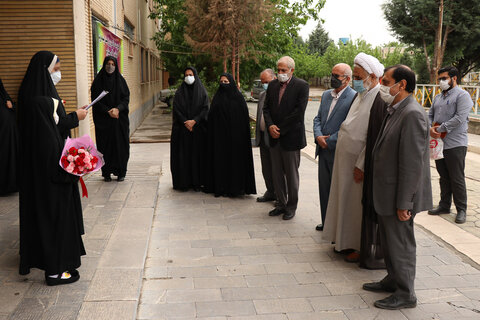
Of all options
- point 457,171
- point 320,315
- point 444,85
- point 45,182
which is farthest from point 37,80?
point 457,171

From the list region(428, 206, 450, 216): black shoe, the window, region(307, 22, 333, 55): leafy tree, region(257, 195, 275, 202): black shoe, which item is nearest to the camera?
region(428, 206, 450, 216): black shoe

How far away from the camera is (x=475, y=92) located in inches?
718

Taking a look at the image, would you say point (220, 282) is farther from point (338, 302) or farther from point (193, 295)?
point (338, 302)

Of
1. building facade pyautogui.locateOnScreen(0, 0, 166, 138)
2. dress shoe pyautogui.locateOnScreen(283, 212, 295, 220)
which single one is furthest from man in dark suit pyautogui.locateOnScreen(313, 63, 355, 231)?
building facade pyautogui.locateOnScreen(0, 0, 166, 138)

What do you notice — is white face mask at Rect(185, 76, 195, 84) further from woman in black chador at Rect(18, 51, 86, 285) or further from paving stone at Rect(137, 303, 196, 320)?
paving stone at Rect(137, 303, 196, 320)

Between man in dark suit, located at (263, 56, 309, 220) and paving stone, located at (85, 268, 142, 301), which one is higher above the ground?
man in dark suit, located at (263, 56, 309, 220)

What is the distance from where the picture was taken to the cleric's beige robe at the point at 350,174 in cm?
443

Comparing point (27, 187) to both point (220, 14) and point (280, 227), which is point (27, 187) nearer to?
point (280, 227)

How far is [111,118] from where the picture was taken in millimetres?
7809

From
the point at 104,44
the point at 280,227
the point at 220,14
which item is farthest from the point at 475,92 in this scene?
the point at 280,227

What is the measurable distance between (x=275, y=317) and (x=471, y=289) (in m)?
1.78

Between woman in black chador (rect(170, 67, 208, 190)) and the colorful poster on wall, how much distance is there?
304 centimetres

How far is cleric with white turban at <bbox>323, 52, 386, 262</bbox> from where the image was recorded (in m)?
4.40

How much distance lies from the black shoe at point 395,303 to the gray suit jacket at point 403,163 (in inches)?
26.8
